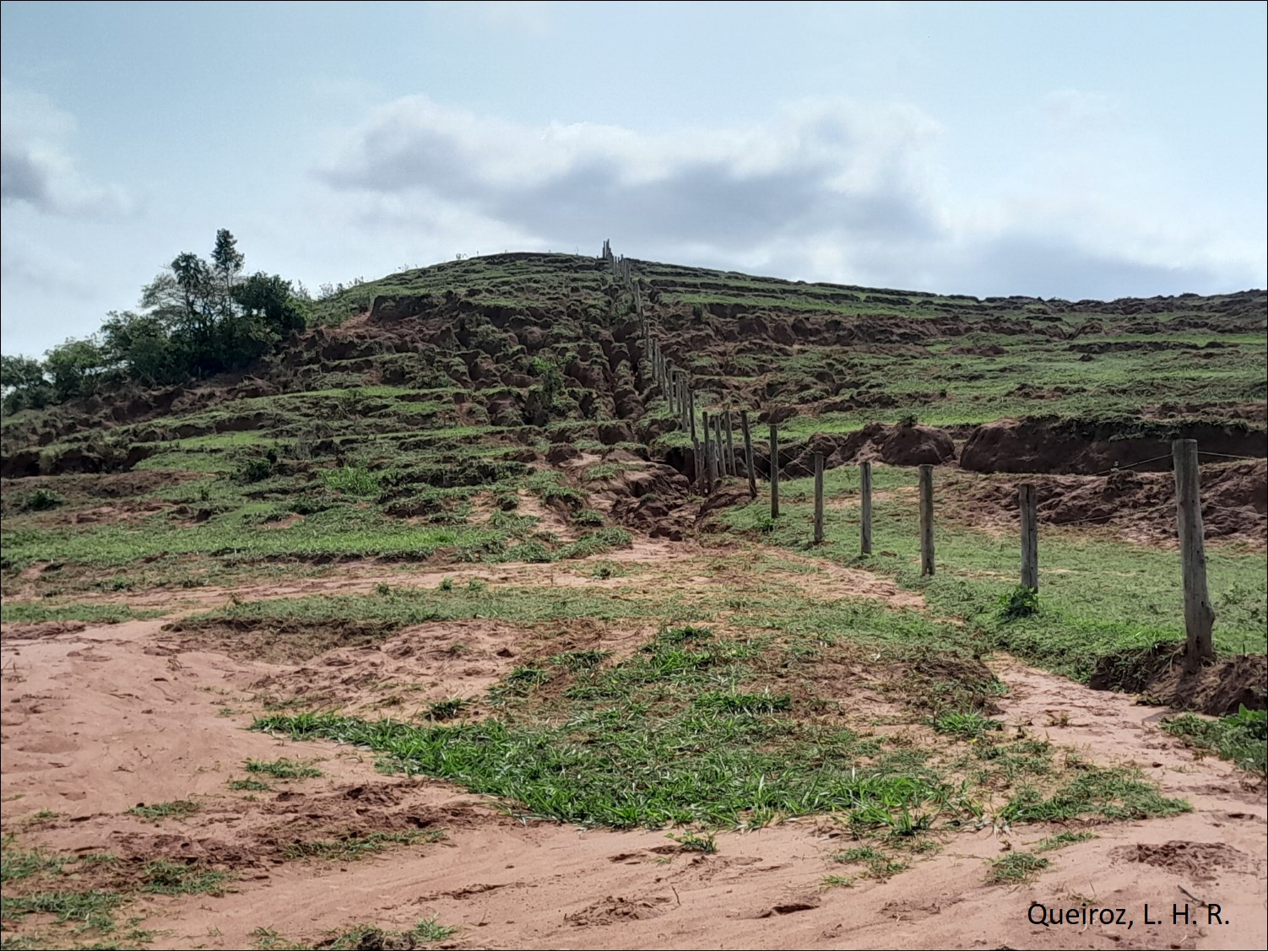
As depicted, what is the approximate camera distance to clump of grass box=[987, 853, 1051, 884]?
14.2 ft

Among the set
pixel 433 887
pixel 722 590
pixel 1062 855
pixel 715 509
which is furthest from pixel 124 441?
pixel 1062 855

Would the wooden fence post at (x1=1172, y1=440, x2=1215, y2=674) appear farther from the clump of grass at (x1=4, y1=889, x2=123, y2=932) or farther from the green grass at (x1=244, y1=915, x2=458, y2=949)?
the clump of grass at (x1=4, y1=889, x2=123, y2=932)

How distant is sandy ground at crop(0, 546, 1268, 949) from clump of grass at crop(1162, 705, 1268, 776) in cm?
14

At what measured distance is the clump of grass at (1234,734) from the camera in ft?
18.4

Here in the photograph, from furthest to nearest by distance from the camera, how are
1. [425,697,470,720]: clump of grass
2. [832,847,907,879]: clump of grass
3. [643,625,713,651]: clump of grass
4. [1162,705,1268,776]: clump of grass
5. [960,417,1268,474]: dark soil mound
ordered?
1. [960,417,1268,474]: dark soil mound
2. [643,625,713,651]: clump of grass
3. [425,697,470,720]: clump of grass
4. [1162,705,1268,776]: clump of grass
5. [832,847,907,879]: clump of grass

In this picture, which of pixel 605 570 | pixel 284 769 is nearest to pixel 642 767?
pixel 284 769

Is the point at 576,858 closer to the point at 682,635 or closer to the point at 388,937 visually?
the point at 388,937

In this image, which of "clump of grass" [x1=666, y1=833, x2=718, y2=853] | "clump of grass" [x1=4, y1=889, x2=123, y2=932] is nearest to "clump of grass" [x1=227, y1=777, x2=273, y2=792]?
"clump of grass" [x1=4, y1=889, x2=123, y2=932]

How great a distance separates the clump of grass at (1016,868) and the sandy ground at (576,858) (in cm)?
7

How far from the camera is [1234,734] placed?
601cm

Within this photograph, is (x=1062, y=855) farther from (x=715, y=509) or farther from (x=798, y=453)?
(x=798, y=453)

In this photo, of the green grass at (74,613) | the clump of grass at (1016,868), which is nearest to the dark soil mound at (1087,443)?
the clump of grass at (1016,868)

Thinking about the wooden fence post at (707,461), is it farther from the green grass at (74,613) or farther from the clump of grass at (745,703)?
the clump of grass at (745,703)

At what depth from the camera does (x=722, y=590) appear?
13977 millimetres
